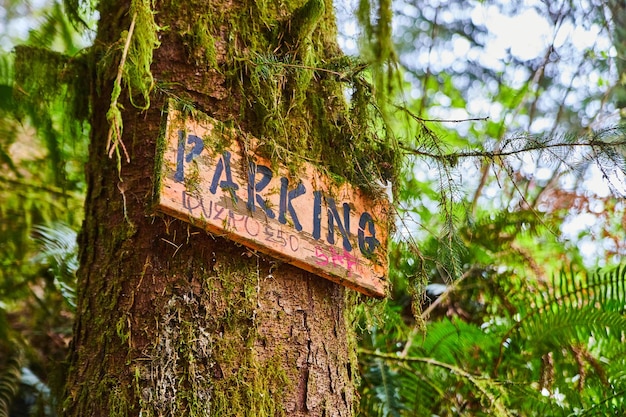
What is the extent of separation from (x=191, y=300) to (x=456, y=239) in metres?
0.73

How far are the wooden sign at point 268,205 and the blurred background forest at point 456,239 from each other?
176 mm

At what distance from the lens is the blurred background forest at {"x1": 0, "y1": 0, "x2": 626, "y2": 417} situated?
150cm

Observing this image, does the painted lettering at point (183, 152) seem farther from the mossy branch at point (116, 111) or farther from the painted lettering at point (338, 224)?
the painted lettering at point (338, 224)

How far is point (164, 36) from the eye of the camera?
133cm

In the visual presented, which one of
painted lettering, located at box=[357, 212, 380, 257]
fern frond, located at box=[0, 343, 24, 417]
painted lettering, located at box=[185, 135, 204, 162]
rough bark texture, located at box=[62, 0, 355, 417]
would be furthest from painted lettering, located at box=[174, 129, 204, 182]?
fern frond, located at box=[0, 343, 24, 417]

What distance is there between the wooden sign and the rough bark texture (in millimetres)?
58

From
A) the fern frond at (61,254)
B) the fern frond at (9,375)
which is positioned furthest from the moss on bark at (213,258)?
the fern frond at (9,375)

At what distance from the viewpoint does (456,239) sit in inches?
60.4

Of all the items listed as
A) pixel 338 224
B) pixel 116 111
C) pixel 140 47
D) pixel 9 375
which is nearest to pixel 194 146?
pixel 116 111

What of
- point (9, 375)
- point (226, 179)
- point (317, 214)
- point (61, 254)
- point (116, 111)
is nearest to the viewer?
point (116, 111)

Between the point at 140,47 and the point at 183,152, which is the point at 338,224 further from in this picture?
the point at 140,47

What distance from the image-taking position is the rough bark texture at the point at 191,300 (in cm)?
110

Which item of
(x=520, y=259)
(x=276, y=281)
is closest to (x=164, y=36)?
(x=276, y=281)

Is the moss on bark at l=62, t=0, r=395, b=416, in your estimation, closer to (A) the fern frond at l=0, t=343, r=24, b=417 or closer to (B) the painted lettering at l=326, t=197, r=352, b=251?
(B) the painted lettering at l=326, t=197, r=352, b=251
